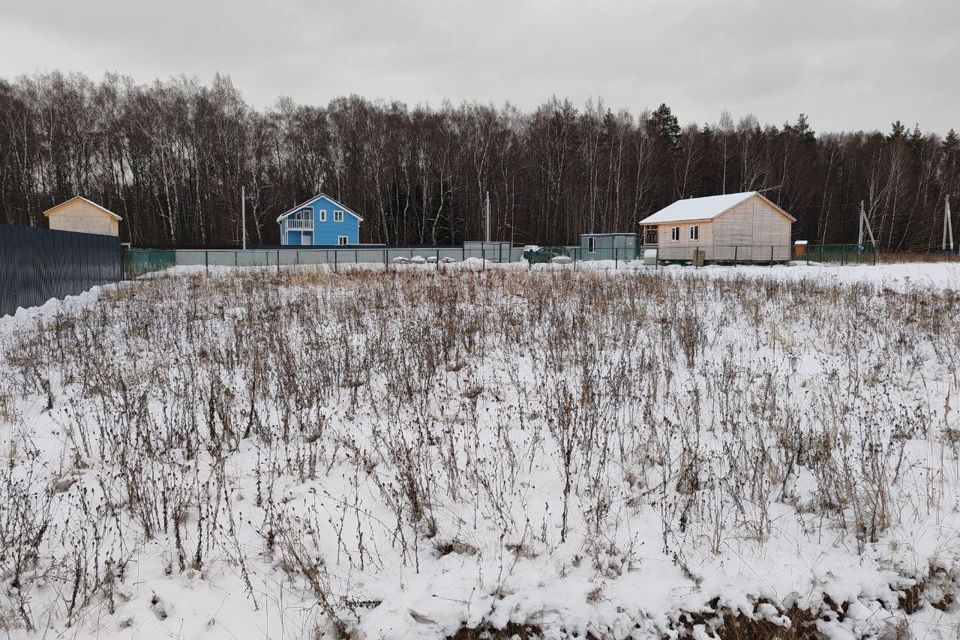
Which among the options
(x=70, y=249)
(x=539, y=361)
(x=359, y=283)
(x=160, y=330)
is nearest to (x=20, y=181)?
(x=70, y=249)

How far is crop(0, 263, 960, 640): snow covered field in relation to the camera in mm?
2979

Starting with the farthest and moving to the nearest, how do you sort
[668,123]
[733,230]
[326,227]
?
[668,123] < [326,227] < [733,230]

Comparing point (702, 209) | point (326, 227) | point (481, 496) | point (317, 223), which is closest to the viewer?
point (481, 496)

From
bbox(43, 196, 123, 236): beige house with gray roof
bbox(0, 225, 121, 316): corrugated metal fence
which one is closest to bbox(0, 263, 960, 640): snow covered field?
bbox(0, 225, 121, 316): corrugated metal fence

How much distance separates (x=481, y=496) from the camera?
4078mm

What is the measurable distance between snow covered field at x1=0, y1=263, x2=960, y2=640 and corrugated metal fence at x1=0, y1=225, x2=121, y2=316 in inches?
225

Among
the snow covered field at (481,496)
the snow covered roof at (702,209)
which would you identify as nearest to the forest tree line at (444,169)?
the snow covered roof at (702,209)

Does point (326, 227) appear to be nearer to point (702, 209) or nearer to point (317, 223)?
→ point (317, 223)

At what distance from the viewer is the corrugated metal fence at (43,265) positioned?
38.2 feet

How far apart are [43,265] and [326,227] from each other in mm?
35144

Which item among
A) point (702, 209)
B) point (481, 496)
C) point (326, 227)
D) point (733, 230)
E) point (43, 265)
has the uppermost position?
point (326, 227)

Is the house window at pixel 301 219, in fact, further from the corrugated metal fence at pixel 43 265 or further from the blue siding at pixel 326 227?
the corrugated metal fence at pixel 43 265

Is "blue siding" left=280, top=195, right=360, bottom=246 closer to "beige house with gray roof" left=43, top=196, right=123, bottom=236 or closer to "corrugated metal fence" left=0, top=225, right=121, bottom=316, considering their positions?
"beige house with gray roof" left=43, top=196, right=123, bottom=236

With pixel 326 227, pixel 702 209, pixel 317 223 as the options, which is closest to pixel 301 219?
pixel 317 223
